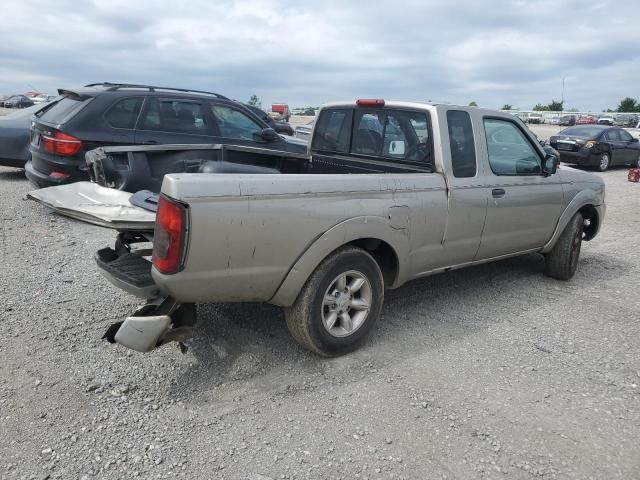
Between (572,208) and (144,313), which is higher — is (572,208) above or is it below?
above

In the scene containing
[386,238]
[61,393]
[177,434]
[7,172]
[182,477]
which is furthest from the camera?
[7,172]

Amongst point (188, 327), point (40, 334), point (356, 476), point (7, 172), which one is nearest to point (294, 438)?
point (356, 476)

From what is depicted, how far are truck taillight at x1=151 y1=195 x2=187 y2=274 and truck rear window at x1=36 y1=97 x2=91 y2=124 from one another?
4.69 metres

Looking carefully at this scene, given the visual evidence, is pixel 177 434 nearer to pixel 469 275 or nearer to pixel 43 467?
pixel 43 467

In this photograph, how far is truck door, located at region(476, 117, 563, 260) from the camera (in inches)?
174

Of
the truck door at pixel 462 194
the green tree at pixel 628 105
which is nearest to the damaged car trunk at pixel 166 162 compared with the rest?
the truck door at pixel 462 194

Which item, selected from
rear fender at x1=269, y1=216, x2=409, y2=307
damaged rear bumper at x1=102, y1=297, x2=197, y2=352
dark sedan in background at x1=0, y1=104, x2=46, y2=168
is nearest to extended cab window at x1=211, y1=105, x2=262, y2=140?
dark sedan in background at x1=0, y1=104, x2=46, y2=168

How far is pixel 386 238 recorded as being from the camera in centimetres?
362

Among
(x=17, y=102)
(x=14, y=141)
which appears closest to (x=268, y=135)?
(x=14, y=141)

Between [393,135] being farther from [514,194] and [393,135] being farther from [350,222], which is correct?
[350,222]

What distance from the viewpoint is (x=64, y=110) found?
22.5 feet

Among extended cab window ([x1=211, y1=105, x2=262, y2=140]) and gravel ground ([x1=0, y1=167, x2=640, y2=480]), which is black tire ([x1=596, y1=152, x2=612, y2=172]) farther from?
gravel ground ([x1=0, y1=167, x2=640, y2=480])

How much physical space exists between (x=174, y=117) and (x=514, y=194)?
481cm

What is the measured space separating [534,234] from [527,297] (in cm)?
60
